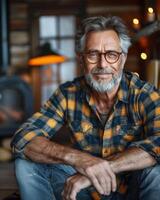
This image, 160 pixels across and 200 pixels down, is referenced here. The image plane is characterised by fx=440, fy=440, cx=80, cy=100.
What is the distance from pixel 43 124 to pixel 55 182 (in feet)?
0.79

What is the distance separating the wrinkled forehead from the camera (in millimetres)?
1723

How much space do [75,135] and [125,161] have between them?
34 centimetres

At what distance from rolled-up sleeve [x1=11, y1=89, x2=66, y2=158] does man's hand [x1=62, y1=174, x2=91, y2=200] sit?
0.24 m

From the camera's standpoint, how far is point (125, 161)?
1542 mm

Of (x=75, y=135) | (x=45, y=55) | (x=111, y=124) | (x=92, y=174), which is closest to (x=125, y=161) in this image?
(x=92, y=174)

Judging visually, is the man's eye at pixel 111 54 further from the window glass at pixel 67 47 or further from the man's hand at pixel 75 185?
the window glass at pixel 67 47

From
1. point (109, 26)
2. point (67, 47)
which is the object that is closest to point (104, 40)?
point (109, 26)

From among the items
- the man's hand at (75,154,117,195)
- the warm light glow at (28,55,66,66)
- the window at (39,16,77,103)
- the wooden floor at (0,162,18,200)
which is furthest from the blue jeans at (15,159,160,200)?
the window at (39,16,77,103)

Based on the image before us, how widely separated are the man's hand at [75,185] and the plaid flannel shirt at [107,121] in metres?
0.21

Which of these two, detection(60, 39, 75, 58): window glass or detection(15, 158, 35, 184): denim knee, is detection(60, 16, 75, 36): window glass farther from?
detection(15, 158, 35, 184): denim knee

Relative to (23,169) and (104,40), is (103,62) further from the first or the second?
(23,169)

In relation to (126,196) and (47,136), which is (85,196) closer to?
(126,196)

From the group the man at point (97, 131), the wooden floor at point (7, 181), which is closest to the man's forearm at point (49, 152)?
the man at point (97, 131)

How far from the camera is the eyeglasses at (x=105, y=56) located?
1719mm
